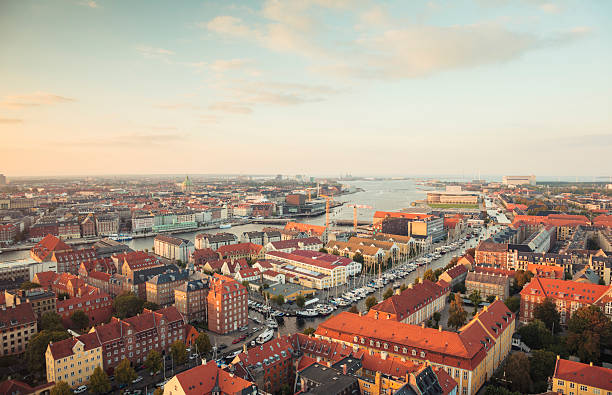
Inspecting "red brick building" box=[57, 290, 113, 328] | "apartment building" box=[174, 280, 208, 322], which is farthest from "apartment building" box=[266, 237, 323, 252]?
"red brick building" box=[57, 290, 113, 328]

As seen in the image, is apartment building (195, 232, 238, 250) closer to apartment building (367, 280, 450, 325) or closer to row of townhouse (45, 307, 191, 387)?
row of townhouse (45, 307, 191, 387)

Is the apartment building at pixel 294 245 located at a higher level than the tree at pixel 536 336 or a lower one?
higher

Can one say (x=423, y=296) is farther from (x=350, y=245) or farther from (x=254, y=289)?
(x=350, y=245)

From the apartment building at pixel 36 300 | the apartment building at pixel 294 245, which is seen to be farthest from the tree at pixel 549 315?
the apartment building at pixel 36 300

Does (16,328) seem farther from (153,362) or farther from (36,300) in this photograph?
(153,362)

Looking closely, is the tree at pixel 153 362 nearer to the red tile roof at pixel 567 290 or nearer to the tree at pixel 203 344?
the tree at pixel 203 344

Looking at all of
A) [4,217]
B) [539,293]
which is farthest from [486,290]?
[4,217]
